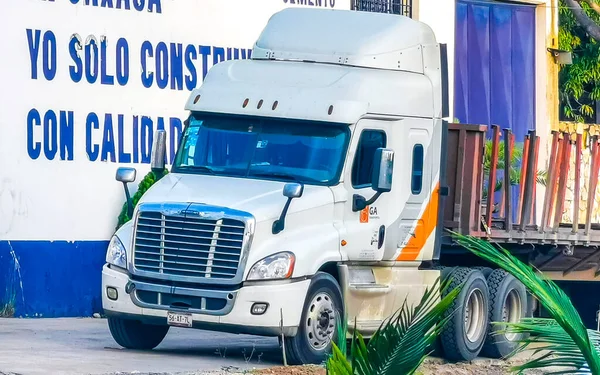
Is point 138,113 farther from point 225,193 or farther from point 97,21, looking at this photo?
point 225,193

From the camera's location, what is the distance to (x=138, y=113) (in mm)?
16969

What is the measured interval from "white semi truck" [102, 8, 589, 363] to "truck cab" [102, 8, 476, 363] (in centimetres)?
2

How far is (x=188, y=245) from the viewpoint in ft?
39.4

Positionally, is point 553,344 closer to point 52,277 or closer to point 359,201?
point 359,201

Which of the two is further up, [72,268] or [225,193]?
[225,193]

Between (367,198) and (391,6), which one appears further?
(391,6)

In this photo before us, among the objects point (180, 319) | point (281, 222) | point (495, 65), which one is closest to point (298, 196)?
point (281, 222)

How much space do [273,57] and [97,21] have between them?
12.6ft

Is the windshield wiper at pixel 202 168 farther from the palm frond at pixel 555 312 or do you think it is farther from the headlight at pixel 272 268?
the palm frond at pixel 555 312

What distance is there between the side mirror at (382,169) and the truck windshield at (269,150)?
13.4 inches

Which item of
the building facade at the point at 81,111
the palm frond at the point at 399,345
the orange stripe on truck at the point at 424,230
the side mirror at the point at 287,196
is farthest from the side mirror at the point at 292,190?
the palm frond at the point at 399,345

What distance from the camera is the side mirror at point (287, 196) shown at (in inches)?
466

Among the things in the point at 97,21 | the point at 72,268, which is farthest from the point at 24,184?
the point at 97,21

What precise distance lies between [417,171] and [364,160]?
1.01m
